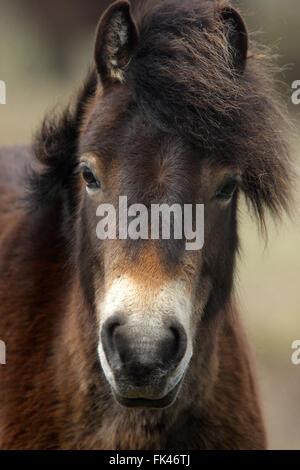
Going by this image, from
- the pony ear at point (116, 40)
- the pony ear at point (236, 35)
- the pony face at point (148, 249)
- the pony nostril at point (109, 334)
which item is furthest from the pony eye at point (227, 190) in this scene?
the pony nostril at point (109, 334)

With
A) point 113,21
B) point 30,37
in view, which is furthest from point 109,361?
point 30,37

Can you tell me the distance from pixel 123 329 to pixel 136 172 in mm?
737

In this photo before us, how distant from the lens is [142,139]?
313 centimetres

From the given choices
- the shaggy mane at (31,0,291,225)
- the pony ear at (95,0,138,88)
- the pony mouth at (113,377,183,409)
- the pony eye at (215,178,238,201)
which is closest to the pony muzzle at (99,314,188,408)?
the pony mouth at (113,377,183,409)

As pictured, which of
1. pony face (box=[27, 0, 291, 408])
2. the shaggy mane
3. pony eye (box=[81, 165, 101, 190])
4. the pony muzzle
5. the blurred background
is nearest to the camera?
the pony muzzle

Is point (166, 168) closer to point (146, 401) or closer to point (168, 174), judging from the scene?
point (168, 174)

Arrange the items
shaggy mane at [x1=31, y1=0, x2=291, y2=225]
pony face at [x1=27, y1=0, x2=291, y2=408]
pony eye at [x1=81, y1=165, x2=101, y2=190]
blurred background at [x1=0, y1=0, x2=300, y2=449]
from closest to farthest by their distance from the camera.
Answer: pony face at [x1=27, y1=0, x2=291, y2=408] < shaggy mane at [x1=31, y1=0, x2=291, y2=225] < pony eye at [x1=81, y1=165, x2=101, y2=190] < blurred background at [x1=0, y1=0, x2=300, y2=449]

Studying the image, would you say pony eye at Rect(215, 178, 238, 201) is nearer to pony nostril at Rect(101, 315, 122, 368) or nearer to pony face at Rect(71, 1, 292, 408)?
pony face at Rect(71, 1, 292, 408)

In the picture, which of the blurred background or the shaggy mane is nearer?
the shaggy mane

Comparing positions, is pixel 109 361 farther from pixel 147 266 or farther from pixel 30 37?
pixel 30 37

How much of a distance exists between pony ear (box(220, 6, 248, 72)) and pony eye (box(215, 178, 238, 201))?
0.57 metres

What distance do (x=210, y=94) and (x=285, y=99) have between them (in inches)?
35.8

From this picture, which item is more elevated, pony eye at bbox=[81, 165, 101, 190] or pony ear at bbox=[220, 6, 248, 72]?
pony ear at bbox=[220, 6, 248, 72]

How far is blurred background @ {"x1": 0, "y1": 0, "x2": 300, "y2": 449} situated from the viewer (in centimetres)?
820
